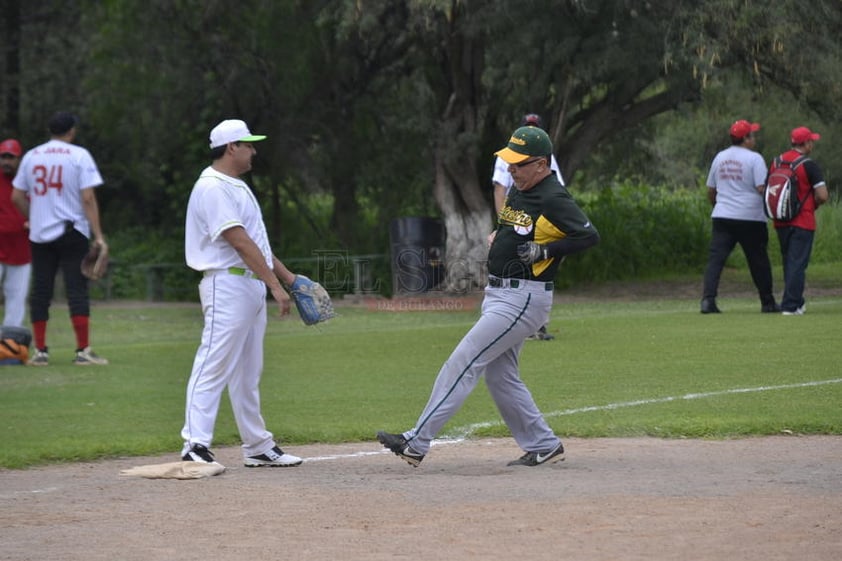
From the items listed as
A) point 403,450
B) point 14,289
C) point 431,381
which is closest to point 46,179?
point 14,289

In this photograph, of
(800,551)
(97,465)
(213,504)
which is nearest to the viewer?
(800,551)

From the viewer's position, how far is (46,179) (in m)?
13.3

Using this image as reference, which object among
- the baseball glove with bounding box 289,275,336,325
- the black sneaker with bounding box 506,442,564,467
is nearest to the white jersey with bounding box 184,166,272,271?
the baseball glove with bounding box 289,275,336,325

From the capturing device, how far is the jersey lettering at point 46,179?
523 inches

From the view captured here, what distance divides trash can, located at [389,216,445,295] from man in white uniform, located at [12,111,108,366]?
11540 millimetres

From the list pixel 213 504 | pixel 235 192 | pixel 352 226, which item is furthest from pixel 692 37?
pixel 213 504

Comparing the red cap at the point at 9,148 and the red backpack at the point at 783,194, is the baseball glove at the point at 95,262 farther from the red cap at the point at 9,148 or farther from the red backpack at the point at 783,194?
the red backpack at the point at 783,194

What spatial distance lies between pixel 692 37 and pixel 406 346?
7.51 meters

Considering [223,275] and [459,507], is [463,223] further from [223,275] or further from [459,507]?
[459,507]

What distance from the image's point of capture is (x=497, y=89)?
23438 millimetres

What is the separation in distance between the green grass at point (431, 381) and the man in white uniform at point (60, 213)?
0.73 metres

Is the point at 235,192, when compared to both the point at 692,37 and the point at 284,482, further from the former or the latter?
the point at 692,37

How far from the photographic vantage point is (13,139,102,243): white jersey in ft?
43.6

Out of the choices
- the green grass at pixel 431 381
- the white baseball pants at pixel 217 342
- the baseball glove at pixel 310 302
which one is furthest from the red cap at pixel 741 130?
the white baseball pants at pixel 217 342
